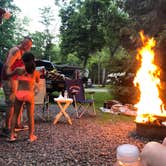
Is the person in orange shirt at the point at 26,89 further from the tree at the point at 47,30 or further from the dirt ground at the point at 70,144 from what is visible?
the tree at the point at 47,30

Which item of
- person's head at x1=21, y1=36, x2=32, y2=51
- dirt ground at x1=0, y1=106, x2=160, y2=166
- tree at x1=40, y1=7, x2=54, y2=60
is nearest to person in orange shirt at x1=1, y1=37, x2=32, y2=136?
person's head at x1=21, y1=36, x2=32, y2=51

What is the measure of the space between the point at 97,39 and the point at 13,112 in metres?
25.5

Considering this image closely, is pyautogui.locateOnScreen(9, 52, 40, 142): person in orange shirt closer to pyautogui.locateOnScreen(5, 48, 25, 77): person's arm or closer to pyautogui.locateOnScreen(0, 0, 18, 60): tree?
pyautogui.locateOnScreen(5, 48, 25, 77): person's arm

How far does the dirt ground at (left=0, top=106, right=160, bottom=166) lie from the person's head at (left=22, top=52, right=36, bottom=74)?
1.21 metres

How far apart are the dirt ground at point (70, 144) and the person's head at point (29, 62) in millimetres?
1211

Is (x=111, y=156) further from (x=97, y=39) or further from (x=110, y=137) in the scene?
(x=97, y=39)

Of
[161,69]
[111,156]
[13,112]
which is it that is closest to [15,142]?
[13,112]

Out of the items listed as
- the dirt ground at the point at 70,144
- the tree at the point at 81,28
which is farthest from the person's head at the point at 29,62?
the tree at the point at 81,28

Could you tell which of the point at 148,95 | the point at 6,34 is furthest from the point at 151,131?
the point at 6,34

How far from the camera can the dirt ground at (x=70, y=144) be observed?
5250 mm

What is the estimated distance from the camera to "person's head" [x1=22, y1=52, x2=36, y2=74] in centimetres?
638

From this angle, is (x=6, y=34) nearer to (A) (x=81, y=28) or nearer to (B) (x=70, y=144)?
(A) (x=81, y=28)

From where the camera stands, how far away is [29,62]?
6375 millimetres

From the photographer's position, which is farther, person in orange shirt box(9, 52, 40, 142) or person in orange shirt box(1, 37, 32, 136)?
person in orange shirt box(1, 37, 32, 136)
